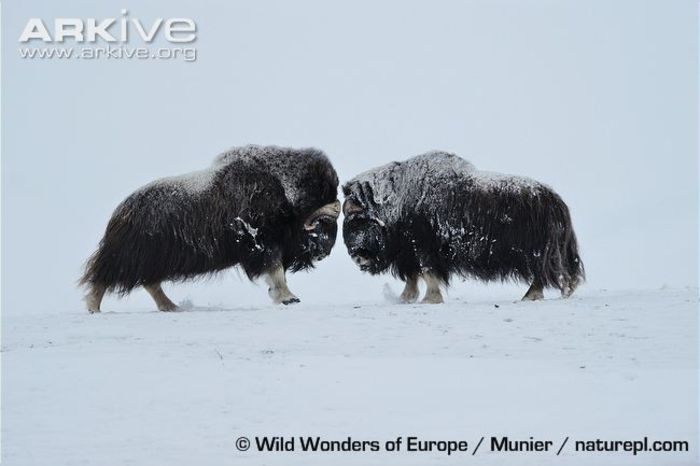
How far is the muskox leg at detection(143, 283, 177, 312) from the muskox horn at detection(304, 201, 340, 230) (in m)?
1.18

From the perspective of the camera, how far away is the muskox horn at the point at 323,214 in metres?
7.97

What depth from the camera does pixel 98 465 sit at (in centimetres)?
417

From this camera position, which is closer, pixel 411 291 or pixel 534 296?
pixel 534 296

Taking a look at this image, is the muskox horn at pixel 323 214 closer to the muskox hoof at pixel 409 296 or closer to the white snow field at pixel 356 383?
the muskox hoof at pixel 409 296

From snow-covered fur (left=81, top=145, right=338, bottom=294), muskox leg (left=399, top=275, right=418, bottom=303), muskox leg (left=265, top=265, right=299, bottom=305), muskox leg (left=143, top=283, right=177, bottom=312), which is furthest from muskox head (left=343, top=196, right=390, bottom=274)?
muskox leg (left=143, top=283, right=177, bottom=312)

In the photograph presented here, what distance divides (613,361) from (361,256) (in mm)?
3109

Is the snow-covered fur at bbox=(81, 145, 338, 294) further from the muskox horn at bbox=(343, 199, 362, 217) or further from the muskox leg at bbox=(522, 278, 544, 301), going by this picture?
the muskox leg at bbox=(522, 278, 544, 301)

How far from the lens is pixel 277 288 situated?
774cm

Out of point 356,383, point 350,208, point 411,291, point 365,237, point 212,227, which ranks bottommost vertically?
point 356,383

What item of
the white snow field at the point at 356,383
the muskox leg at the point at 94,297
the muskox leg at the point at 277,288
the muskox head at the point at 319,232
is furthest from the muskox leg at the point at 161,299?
the white snow field at the point at 356,383

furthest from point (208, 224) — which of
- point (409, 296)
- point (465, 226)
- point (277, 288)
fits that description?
point (465, 226)

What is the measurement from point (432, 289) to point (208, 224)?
5.58ft

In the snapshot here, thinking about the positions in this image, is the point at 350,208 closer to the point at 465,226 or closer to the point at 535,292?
the point at 465,226

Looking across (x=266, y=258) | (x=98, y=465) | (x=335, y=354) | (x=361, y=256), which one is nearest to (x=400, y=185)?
(x=361, y=256)
